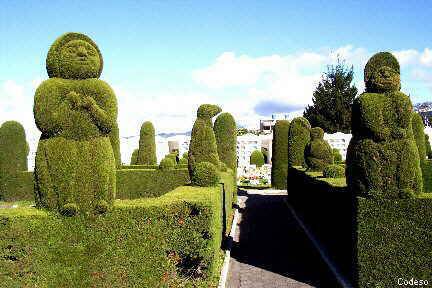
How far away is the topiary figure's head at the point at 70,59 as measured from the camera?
7391 millimetres

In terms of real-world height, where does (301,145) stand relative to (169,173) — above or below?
above

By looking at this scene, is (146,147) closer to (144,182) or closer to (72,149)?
(144,182)

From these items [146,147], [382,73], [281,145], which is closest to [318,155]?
[281,145]

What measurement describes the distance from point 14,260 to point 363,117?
266 inches

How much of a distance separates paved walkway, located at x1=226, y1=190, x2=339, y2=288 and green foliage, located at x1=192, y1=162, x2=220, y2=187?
6.80ft

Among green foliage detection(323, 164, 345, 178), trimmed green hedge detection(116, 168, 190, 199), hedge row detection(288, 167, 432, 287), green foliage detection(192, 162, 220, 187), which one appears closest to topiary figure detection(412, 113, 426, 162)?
green foliage detection(323, 164, 345, 178)

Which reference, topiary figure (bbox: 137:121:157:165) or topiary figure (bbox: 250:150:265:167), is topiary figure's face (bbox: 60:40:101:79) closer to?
topiary figure (bbox: 137:121:157:165)

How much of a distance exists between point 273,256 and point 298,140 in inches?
486

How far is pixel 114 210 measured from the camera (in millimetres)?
7215

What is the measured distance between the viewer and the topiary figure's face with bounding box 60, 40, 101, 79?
738 cm

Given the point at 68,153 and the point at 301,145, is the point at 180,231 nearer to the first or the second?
the point at 68,153

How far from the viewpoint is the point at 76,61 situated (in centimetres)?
739

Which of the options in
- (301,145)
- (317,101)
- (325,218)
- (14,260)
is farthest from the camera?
(317,101)

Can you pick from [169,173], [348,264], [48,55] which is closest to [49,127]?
[48,55]
